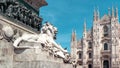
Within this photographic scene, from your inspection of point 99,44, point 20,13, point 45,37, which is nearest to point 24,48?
point 45,37

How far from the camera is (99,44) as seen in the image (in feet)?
164

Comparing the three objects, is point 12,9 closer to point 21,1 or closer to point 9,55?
point 21,1

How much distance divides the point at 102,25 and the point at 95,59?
729 centimetres

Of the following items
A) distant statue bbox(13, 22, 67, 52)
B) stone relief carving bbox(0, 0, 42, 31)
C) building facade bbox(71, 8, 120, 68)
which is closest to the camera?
distant statue bbox(13, 22, 67, 52)

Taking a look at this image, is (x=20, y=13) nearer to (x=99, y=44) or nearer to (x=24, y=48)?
(x=24, y=48)

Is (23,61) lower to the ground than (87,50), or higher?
lower

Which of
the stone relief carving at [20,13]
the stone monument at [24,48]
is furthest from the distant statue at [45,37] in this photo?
the stone relief carving at [20,13]

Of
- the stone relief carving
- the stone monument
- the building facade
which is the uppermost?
the building facade

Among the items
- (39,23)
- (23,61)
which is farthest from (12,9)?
(23,61)

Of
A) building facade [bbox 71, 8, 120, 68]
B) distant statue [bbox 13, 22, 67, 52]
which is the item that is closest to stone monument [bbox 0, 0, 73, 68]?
distant statue [bbox 13, 22, 67, 52]

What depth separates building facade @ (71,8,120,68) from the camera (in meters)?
48.1

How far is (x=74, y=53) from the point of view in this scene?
50375 millimetres

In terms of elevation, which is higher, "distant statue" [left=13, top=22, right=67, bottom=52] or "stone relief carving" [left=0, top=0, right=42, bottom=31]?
"stone relief carving" [left=0, top=0, right=42, bottom=31]

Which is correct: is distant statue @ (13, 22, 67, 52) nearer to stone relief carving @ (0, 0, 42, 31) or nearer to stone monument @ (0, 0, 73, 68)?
stone monument @ (0, 0, 73, 68)
